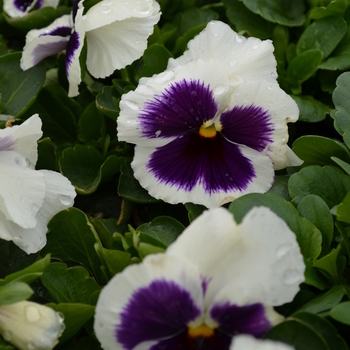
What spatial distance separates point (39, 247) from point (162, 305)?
0.26 m

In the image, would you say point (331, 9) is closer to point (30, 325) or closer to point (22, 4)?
point (22, 4)

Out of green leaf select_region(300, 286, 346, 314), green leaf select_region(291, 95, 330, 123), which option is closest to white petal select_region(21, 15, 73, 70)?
green leaf select_region(291, 95, 330, 123)

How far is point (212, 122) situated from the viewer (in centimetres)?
87

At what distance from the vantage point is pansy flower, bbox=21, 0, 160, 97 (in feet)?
3.11

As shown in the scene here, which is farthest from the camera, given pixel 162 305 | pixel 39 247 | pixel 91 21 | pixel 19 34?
pixel 19 34

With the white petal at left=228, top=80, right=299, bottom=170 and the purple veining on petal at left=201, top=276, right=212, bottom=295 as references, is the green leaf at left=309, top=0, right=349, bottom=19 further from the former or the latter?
the purple veining on petal at left=201, top=276, right=212, bottom=295

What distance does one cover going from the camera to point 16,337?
0.63 m

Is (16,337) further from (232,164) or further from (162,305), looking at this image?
(232,164)

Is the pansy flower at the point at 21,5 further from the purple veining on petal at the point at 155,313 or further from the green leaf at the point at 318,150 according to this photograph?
the purple veining on petal at the point at 155,313

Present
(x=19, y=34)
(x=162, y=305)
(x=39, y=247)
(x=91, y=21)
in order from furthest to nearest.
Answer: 1. (x=19, y=34)
2. (x=91, y=21)
3. (x=39, y=247)
4. (x=162, y=305)

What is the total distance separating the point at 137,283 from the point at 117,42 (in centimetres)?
54

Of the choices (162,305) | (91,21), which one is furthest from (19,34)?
(162,305)

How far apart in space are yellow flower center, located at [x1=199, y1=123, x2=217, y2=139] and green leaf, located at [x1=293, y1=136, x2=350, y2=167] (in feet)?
0.42

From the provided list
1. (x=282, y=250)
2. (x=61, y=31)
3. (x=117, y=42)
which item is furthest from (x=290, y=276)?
(x=61, y=31)
